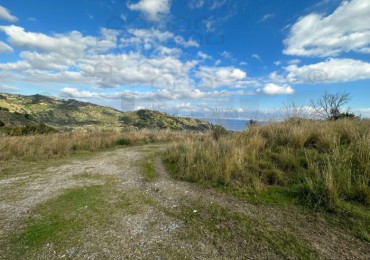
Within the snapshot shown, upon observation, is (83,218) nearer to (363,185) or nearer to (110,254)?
(110,254)

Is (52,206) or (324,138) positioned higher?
(324,138)

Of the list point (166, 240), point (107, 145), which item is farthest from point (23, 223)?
point (107, 145)

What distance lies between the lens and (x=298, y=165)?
5391 mm

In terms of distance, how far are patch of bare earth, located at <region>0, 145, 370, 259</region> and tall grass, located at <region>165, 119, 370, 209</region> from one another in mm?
584

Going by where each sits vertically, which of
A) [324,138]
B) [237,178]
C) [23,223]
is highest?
[324,138]

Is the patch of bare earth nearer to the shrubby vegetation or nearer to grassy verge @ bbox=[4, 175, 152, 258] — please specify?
grassy verge @ bbox=[4, 175, 152, 258]

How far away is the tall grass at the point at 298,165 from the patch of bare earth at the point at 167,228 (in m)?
0.58

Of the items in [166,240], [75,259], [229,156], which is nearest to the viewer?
[75,259]

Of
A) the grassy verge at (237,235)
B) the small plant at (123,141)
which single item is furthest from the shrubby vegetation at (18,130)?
the grassy verge at (237,235)

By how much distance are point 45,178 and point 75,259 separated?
4.10 metres

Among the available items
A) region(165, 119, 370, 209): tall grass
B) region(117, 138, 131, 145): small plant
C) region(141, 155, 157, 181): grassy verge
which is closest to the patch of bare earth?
region(141, 155, 157, 181): grassy verge

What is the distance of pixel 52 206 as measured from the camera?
4105 millimetres

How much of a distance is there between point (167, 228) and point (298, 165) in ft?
12.1

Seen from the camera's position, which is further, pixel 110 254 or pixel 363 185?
pixel 363 185
